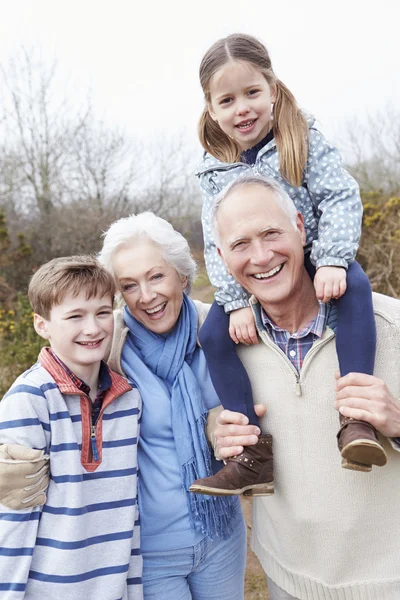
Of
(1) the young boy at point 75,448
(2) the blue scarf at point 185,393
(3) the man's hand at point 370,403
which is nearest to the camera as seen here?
(3) the man's hand at point 370,403

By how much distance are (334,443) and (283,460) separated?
0.19 metres

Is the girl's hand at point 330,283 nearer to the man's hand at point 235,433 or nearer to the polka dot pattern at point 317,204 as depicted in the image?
the polka dot pattern at point 317,204

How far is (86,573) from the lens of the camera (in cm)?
Answer: 173

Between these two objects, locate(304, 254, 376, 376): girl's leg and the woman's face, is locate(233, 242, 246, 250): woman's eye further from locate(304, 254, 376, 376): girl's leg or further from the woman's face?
the woman's face

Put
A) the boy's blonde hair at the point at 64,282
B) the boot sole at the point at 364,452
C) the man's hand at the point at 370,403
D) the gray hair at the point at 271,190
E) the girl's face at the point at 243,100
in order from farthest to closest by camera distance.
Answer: the girl's face at the point at 243,100 < the boy's blonde hair at the point at 64,282 < the gray hair at the point at 271,190 < the man's hand at the point at 370,403 < the boot sole at the point at 364,452

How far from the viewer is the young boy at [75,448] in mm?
1681

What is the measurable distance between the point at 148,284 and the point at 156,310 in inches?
4.6

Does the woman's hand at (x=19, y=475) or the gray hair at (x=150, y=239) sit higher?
the gray hair at (x=150, y=239)

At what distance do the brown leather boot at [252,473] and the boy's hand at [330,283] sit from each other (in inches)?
20.9

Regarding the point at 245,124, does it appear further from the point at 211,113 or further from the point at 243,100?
the point at 211,113

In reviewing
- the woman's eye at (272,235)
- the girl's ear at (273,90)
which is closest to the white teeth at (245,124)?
the girl's ear at (273,90)

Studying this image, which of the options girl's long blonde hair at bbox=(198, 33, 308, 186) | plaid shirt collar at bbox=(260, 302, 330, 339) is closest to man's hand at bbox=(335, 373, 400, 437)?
plaid shirt collar at bbox=(260, 302, 330, 339)

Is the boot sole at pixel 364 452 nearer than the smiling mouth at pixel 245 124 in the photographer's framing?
Yes

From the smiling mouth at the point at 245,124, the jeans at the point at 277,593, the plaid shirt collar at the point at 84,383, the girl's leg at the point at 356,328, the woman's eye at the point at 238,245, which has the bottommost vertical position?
the jeans at the point at 277,593
